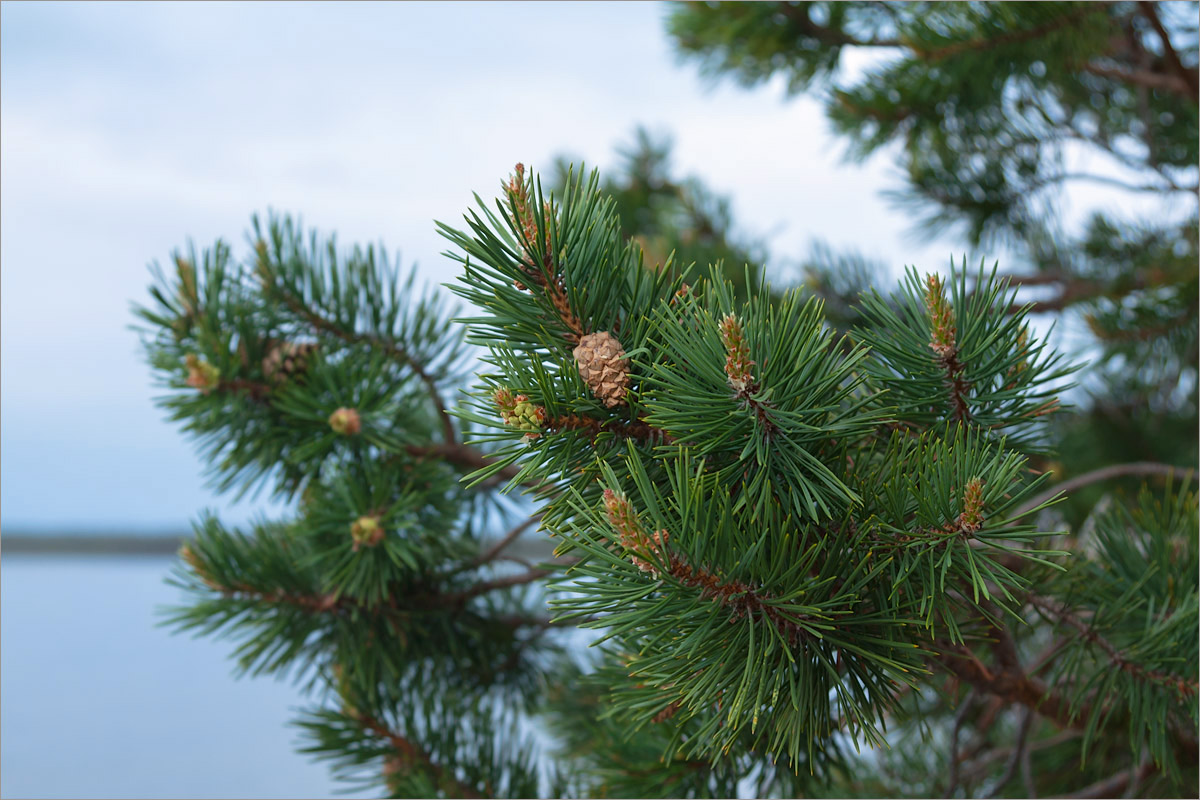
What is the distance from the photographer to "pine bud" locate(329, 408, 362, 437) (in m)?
0.31

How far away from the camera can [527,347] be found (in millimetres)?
220

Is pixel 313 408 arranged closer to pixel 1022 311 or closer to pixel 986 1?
pixel 1022 311

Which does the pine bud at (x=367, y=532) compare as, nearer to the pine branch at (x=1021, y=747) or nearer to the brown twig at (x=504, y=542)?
the brown twig at (x=504, y=542)

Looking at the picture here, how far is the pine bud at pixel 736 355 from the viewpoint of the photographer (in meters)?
0.18

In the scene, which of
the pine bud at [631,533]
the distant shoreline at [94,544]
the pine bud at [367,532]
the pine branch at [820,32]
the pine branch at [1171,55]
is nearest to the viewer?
the pine bud at [631,533]

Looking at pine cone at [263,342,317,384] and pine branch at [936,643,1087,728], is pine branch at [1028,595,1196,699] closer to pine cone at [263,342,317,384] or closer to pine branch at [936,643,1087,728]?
pine branch at [936,643,1087,728]

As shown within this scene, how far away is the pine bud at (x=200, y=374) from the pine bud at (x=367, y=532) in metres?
0.07

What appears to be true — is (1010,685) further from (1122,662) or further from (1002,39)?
(1002,39)

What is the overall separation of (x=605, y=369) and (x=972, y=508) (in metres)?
0.08

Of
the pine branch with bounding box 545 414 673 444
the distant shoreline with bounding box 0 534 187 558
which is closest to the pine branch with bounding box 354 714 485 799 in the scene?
the pine branch with bounding box 545 414 673 444

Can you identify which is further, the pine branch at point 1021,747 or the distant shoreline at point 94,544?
the distant shoreline at point 94,544

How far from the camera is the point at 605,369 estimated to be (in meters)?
0.20

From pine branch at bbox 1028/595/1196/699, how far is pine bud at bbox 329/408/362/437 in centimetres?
22

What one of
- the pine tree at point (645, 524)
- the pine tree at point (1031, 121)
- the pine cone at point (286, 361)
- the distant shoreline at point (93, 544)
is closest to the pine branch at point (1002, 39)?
the pine tree at point (1031, 121)
